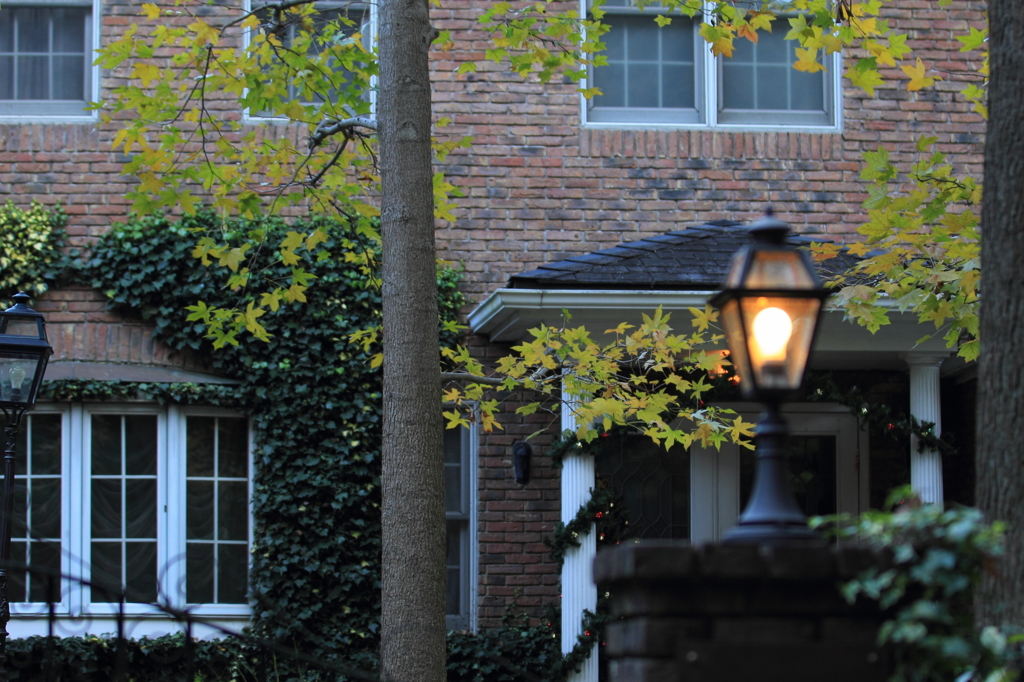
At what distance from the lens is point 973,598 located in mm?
2865

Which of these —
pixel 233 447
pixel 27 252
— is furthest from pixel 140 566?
pixel 27 252

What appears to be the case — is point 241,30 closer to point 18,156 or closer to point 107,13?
point 107,13

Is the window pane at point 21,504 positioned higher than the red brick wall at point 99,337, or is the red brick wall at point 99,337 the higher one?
the red brick wall at point 99,337

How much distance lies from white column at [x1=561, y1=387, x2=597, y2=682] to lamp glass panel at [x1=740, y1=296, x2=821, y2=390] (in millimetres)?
4346

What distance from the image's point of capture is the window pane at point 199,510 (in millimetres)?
7977

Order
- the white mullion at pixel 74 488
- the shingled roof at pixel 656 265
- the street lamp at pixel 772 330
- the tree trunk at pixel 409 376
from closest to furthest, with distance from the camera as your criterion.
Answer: the street lamp at pixel 772 330 → the tree trunk at pixel 409 376 → the shingled roof at pixel 656 265 → the white mullion at pixel 74 488

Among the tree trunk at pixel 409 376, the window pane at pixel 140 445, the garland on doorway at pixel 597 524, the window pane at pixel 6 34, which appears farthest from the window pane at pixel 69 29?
the garland on doorway at pixel 597 524

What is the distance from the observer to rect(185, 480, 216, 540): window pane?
7977mm

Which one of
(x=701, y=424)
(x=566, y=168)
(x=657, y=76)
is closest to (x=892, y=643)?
(x=701, y=424)

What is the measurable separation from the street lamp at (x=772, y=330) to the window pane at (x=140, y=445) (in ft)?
19.8

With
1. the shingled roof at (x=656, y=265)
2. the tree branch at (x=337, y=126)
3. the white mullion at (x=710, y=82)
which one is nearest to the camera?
the tree branch at (x=337, y=126)

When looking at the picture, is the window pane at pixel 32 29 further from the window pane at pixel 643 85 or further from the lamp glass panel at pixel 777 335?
the lamp glass panel at pixel 777 335

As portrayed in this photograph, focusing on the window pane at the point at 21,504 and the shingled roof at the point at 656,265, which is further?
the window pane at the point at 21,504

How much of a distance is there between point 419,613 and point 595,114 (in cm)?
497
